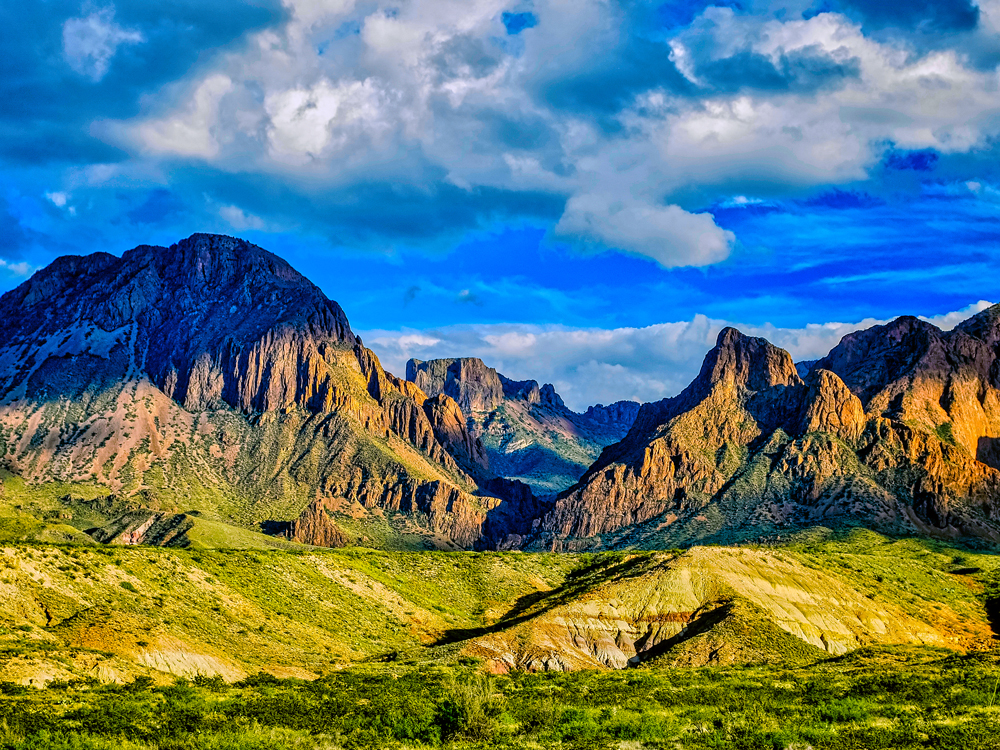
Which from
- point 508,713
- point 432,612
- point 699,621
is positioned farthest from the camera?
point 432,612

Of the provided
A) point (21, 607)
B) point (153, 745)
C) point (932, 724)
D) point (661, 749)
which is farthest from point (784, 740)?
point (21, 607)

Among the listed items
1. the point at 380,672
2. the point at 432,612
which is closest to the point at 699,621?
the point at 432,612

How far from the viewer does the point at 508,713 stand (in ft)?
191

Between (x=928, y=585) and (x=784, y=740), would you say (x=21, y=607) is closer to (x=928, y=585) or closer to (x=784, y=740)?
(x=784, y=740)

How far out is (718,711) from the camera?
60.3 m

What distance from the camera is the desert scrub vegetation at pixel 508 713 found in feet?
156

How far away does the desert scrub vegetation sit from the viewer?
156ft

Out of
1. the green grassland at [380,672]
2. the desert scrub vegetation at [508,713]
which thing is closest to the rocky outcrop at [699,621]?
the green grassland at [380,672]

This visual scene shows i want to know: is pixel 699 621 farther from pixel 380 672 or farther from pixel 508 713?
pixel 508 713

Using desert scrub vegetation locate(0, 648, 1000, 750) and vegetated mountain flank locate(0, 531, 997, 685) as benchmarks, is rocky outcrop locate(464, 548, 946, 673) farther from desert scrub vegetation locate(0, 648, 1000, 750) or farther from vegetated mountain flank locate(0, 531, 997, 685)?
desert scrub vegetation locate(0, 648, 1000, 750)

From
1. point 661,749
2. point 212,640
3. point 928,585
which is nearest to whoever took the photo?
point 661,749

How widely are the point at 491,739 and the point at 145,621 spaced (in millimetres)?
36207

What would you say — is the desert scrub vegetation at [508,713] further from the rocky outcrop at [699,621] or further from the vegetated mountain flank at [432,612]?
the rocky outcrop at [699,621]

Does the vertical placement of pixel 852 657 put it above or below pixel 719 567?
below
